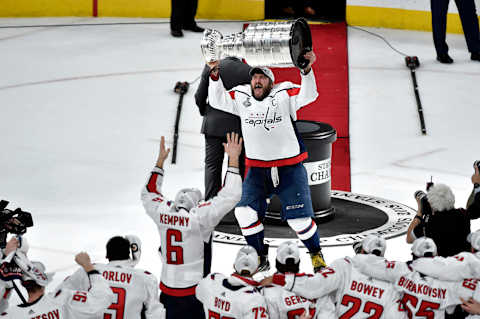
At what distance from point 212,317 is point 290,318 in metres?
0.44

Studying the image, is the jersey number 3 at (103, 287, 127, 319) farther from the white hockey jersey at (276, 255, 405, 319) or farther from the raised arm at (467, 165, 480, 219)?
the raised arm at (467, 165, 480, 219)

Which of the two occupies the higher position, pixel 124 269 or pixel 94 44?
pixel 124 269

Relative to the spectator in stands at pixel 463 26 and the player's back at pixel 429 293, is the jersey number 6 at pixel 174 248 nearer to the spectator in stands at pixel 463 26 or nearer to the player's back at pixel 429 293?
the player's back at pixel 429 293

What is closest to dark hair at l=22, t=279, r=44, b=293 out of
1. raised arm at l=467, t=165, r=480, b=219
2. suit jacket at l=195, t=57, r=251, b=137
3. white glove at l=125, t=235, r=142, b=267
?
white glove at l=125, t=235, r=142, b=267

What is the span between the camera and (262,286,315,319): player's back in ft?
17.5

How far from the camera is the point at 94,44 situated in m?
15.9

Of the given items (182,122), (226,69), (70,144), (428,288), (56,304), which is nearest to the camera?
(56,304)

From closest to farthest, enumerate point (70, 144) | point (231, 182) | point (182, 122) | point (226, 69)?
point (231, 182) → point (226, 69) → point (70, 144) → point (182, 122)

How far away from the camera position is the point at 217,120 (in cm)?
839

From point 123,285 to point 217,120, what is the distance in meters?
3.21

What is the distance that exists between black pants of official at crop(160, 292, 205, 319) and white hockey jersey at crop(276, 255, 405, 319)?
958 mm

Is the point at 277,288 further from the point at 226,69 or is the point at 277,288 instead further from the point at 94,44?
the point at 94,44

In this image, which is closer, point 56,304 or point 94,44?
point 56,304

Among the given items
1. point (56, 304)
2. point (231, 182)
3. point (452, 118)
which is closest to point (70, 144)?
point (452, 118)
